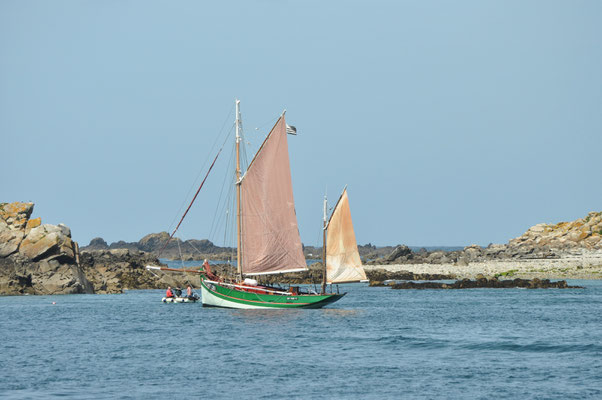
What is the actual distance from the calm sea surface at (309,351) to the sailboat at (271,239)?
1.47 m

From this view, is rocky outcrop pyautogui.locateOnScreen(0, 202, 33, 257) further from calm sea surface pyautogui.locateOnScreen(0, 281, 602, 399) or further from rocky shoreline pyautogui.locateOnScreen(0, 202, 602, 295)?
calm sea surface pyautogui.locateOnScreen(0, 281, 602, 399)

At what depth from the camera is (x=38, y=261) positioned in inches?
3039

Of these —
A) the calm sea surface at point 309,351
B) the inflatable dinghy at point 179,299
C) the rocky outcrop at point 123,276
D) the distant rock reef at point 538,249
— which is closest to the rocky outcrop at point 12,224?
the rocky outcrop at point 123,276

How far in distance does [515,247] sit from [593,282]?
43.4 m

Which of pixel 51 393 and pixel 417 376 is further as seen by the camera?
pixel 417 376

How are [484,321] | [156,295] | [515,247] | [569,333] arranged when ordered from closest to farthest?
[569,333] < [484,321] < [156,295] < [515,247]

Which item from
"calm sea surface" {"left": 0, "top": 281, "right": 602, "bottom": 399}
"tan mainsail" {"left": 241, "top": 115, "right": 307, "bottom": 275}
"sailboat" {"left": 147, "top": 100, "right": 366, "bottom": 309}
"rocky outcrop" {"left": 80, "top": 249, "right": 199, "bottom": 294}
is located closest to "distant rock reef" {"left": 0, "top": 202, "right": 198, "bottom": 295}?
"rocky outcrop" {"left": 80, "top": 249, "right": 199, "bottom": 294}

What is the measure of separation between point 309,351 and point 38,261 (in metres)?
43.9

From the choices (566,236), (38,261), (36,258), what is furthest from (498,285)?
(566,236)

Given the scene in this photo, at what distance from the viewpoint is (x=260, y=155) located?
195 ft

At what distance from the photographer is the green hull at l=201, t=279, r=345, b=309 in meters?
62.1

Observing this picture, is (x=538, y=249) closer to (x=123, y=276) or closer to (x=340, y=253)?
(x=123, y=276)

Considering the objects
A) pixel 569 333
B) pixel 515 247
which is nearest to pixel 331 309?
pixel 569 333

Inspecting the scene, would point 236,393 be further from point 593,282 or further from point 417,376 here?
point 593,282
